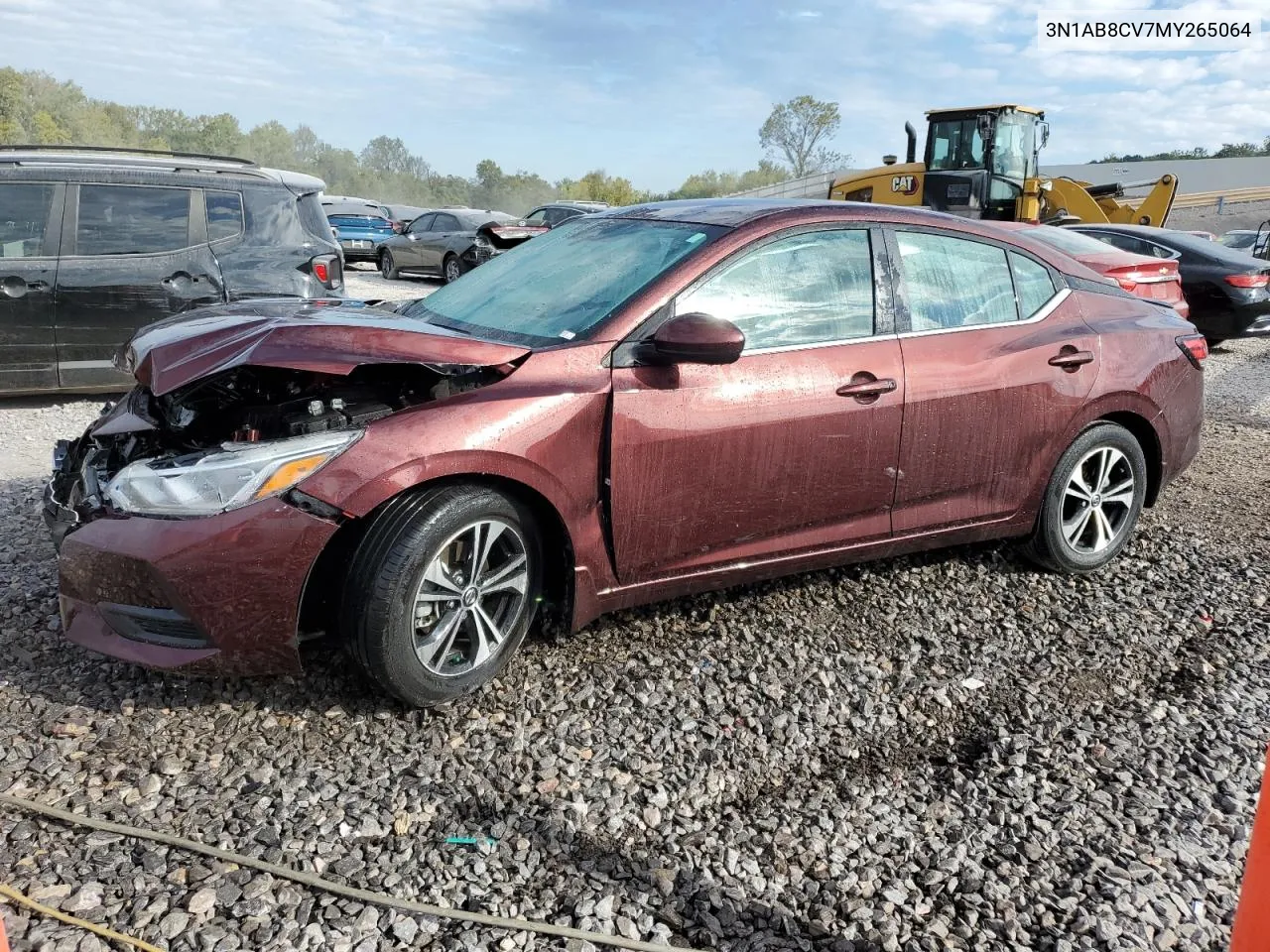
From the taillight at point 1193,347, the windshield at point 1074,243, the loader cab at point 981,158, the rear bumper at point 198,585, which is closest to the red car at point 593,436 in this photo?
the rear bumper at point 198,585

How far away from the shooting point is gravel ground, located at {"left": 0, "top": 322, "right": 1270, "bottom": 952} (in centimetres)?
235

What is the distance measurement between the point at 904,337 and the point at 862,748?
63.1 inches

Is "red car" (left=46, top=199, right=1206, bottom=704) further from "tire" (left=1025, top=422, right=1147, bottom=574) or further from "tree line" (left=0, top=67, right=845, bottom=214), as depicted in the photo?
"tree line" (left=0, top=67, right=845, bottom=214)

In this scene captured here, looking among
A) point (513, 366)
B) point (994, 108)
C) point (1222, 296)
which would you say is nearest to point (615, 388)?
point (513, 366)

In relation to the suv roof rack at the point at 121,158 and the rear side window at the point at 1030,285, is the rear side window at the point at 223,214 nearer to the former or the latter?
the suv roof rack at the point at 121,158

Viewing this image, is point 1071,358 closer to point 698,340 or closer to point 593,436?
point 698,340

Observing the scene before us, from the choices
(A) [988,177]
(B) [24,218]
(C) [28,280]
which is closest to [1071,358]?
(C) [28,280]

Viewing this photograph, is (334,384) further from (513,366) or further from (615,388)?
(615,388)

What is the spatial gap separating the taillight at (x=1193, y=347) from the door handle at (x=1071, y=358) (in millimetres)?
706

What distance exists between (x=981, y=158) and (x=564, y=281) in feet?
46.2

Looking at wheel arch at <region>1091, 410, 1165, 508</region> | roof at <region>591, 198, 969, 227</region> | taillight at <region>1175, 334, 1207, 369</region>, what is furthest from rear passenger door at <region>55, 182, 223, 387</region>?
taillight at <region>1175, 334, 1207, 369</region>

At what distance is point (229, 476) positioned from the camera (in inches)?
112

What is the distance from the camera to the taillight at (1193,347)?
4.62m

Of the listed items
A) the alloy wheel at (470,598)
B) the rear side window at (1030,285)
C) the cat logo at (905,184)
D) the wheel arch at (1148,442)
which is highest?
the cat logo at (905,184)
